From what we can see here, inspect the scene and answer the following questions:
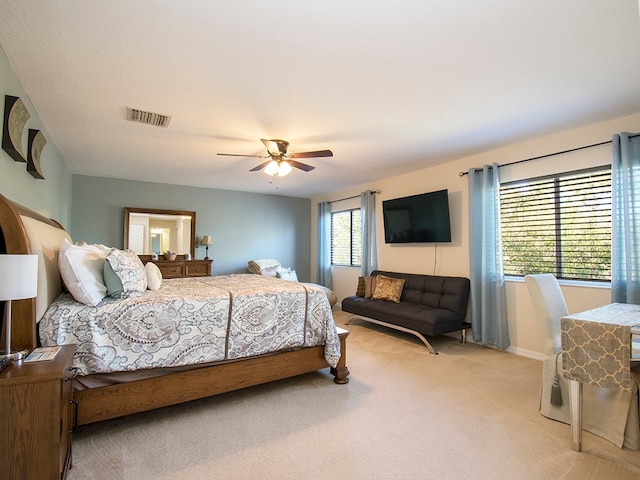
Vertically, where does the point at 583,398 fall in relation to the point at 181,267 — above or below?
below

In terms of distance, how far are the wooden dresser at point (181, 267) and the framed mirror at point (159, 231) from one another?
0.67 ft

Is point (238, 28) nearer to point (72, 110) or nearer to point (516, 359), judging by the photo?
point (72, 110)

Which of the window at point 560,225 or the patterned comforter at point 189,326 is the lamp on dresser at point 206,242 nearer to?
the patterned comforter at point 189,326

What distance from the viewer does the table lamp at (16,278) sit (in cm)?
135

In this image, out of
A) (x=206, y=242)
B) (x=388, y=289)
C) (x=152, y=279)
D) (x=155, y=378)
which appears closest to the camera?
Result: (x=155, y=378)

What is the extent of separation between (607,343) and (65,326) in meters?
3.11

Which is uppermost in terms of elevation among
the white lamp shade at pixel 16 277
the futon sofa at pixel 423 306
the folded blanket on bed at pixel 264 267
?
the white lamp shade at pixel 16 277

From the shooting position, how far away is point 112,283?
7.17 ft

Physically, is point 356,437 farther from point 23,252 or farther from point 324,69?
point 324,69

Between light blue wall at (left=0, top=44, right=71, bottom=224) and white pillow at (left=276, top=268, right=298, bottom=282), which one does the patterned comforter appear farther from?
white pillow at (left=276, top=268, right=298, bottom=282)

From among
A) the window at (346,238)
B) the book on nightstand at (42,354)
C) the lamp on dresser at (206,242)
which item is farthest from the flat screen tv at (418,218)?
the book on nightstand at (42,354)

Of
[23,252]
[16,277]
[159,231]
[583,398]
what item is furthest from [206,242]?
[583,398]

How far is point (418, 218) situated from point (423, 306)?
1309 millimetres

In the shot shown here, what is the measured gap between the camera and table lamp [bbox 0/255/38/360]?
1.35m
